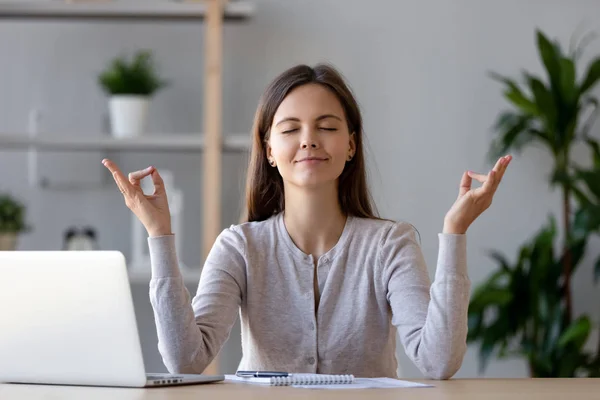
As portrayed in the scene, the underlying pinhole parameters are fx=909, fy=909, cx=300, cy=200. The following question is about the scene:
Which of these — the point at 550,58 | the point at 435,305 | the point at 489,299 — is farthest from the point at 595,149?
the point at 435,305

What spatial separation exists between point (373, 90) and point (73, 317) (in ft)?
8.49

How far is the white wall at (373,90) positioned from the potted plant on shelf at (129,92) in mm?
213

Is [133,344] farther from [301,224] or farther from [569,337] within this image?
[569,337]

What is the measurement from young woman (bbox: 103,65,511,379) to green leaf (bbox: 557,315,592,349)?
1.62m

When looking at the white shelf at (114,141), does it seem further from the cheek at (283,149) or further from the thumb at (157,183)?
the thumb at (157,183)

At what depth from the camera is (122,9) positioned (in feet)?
11.0

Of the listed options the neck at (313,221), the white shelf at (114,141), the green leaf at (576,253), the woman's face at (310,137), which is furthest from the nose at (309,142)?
the green leaf at (576,253)

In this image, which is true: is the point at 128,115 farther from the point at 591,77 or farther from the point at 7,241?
the point at 591,77

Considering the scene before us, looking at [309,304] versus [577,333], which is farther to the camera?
[577,333]

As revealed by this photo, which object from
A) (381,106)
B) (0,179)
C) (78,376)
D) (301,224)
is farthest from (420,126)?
(78,376)

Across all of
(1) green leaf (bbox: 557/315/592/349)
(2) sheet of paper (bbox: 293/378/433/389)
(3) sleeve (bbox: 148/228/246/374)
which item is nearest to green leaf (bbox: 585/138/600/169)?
(1) green leaf (bbox: 557/315/592/349)

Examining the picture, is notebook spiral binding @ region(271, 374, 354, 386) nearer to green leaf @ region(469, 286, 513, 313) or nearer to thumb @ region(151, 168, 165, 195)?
thumb @ region(151, 168, 165, 195)

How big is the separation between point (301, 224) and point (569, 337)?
1.73m

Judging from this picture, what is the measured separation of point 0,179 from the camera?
3.57 metres
